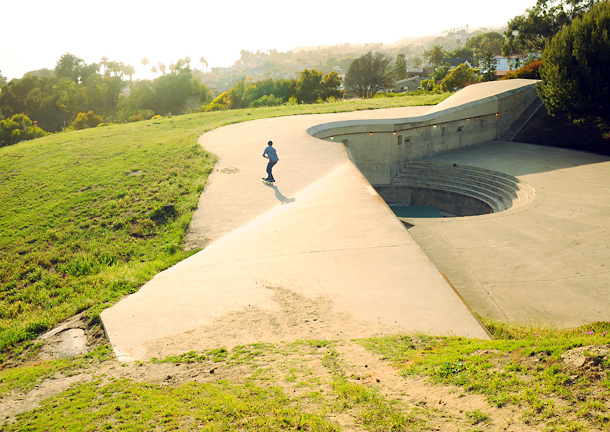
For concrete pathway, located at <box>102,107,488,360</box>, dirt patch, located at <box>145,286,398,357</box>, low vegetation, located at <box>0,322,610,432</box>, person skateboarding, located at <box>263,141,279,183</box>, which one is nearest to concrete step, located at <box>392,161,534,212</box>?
concrete pathway, located at <box>102,107,488,360</box>

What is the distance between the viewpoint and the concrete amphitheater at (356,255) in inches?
277

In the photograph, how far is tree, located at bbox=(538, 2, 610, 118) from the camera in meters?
19.7

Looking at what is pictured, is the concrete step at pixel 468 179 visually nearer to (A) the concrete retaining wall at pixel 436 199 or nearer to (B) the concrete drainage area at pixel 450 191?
(B) the concrete drainage area at pixel 450 191

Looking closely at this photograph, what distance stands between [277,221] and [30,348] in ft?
20.0

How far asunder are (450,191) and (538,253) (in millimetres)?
10513

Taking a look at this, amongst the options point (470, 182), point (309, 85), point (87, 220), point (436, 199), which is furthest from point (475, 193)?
point (309, 85)

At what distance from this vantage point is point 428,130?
936 inches

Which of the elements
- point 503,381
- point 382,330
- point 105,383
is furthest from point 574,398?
point 105,383

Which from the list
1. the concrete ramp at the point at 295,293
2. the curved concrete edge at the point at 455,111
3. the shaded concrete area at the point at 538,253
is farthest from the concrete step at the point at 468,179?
the concrete ramp at the point at 295,293

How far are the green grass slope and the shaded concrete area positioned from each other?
7.38 metres

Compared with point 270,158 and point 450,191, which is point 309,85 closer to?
point 450,191

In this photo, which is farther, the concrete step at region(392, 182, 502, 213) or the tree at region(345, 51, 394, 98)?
the tree at region(345, 51, 394, 98)

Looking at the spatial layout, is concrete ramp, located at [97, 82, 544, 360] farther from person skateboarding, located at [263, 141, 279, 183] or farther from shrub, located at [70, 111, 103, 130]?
shrub, located at [70, 111, 103, 130]

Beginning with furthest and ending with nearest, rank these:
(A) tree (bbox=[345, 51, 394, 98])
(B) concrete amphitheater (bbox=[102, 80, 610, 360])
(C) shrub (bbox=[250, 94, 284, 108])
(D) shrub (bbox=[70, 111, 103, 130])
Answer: (A) tree (bbox=[345, 51, 394, 98]) < (D) shrub (bbox=[70, 111, 103, 130]) < (C) shrub (bbox=[250, 94, 284, 108]) < (B) concrete amphitheater (bbox=[102, 80, 610, 360])
